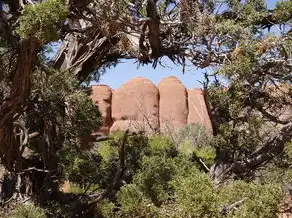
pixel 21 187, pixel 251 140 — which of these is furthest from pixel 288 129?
pixel 21 187

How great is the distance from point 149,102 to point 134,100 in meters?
0.68

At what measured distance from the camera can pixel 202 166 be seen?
7.61 meters

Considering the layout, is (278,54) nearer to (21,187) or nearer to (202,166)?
(202,166)

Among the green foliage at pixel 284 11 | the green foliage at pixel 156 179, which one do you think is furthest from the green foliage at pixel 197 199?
the green foliage at pixel 284 11

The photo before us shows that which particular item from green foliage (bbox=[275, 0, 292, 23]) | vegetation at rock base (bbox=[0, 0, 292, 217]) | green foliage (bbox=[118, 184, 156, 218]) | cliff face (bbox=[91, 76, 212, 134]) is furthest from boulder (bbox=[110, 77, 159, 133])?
green foliage (bbox=[118, 184, 156, 218])

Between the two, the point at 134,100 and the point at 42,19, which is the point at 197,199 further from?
the point at 134,100

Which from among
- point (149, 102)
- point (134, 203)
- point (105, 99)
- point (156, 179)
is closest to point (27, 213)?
point (134, 203)

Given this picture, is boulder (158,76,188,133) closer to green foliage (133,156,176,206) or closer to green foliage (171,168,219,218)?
green foliage (133,156,176,206)

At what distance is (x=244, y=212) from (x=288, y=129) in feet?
8.78

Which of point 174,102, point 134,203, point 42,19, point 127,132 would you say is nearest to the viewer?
point 42,19

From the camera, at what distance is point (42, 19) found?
3893 mm

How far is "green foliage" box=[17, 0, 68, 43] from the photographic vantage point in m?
3.89

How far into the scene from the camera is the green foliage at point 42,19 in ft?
12.8

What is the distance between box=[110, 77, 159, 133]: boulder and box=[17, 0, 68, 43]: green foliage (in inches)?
Answer: 774
